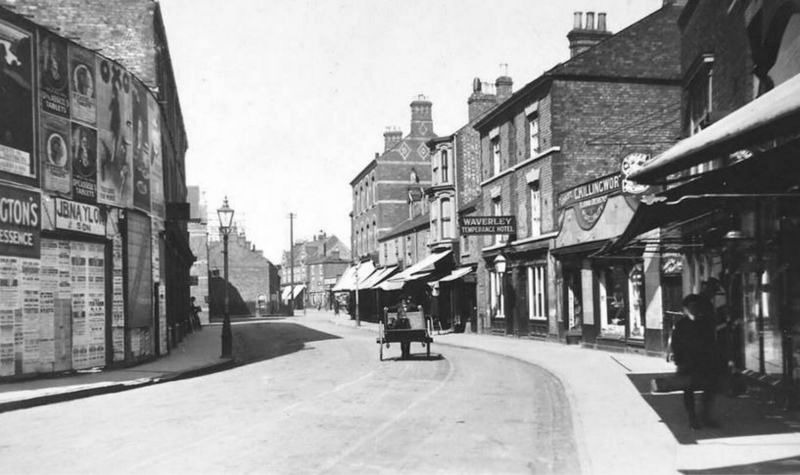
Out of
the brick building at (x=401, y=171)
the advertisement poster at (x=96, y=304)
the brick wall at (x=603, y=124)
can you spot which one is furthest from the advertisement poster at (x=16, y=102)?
the brick building at (x=401, y=171)

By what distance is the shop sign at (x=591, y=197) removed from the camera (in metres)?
20.2

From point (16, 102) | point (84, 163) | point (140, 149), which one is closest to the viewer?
point (16, 102)

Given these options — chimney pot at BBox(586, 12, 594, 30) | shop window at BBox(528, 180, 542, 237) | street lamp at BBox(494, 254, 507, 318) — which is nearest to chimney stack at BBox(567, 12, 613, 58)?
chimney pot at BBox(586, 12, 594, 30)

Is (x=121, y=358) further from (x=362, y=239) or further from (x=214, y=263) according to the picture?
(x=214, y=263)

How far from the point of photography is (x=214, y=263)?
78.2 metres

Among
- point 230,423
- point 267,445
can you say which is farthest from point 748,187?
point 230,423

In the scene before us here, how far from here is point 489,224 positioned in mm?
27203

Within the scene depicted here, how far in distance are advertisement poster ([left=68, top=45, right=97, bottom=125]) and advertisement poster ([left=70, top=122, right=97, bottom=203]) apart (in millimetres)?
319

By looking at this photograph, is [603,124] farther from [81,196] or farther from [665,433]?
[665,433]

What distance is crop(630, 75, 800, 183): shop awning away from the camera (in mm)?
5098

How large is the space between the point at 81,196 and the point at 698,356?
13.8m

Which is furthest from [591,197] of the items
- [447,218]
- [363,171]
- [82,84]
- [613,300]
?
[363,171]

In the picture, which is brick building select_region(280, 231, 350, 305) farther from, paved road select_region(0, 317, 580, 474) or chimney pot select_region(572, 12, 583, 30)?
paved road select_region(0, 317, 580, 474)

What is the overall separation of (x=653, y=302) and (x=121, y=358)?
42.9 feet
